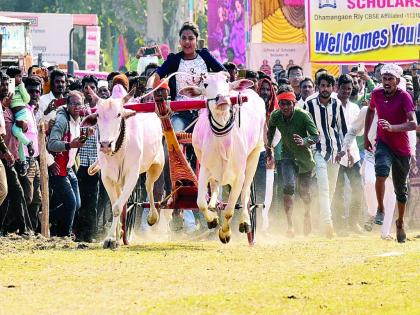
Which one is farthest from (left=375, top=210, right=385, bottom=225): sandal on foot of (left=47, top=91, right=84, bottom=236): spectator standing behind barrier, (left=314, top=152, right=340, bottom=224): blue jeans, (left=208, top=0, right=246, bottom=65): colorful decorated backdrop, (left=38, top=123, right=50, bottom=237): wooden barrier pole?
(left=208, top=0, right=246, bottom=65): colorful decorated backdrop

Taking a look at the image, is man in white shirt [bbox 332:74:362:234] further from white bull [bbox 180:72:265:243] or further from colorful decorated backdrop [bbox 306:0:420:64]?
colorful decorated backdrop [bbox 306:0:420:64]

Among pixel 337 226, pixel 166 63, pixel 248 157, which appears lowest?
pixel 337 226

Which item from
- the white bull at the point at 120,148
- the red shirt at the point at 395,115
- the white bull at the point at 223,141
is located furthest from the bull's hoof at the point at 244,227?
the red shirt at the point at 395,115

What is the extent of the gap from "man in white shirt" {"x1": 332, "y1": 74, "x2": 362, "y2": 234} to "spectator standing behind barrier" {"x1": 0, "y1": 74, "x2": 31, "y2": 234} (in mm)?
4804

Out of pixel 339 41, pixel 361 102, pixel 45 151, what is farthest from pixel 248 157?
pixel 339 41

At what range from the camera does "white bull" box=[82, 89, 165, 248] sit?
1341 cm

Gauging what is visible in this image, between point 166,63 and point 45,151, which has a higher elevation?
point 166,63

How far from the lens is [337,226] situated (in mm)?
18812

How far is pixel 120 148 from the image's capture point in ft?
45.0

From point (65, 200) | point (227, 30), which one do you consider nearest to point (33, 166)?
point (65, 200)

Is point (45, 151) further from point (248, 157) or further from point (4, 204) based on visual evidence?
point (248, 157)

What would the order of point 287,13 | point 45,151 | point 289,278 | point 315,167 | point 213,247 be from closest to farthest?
point 289,278, point 213,247, point 45,151, point 315,167, point 287,13

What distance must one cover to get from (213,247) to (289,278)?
3237mm

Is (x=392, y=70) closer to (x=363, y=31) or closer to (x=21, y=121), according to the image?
(x=21, y=121)
